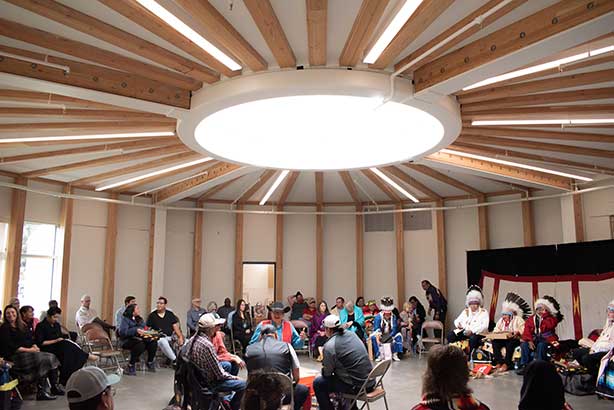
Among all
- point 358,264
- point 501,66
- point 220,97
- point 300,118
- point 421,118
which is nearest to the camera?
point 501,66

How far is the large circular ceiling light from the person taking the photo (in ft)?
18.4

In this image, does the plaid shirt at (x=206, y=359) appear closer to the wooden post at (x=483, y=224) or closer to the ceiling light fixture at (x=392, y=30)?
the ceiling light fixture at (x=392, y=30)

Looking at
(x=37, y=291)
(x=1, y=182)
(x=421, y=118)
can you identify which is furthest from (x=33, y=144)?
(x=421, y=118)


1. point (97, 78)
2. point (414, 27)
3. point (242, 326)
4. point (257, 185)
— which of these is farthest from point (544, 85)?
point (242, 326)

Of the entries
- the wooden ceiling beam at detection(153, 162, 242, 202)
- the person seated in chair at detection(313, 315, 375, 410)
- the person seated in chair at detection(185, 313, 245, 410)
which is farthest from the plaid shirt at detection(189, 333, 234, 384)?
the wooden ceiling beam at detection(153, 162, 242, 202)

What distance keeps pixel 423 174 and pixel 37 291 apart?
744cm

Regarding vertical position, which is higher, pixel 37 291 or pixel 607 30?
pixel 607 30

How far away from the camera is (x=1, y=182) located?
319 inches

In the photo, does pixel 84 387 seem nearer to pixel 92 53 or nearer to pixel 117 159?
pixel 92 53

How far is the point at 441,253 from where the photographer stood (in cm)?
1133

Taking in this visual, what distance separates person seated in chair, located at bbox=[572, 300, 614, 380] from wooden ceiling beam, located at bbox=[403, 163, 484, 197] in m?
3.55

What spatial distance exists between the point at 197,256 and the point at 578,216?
25.7ft

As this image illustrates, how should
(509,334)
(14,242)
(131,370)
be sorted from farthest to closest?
(14,242), (509,334), (131,370)

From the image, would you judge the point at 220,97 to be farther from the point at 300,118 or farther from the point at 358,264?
the point at 358,264
